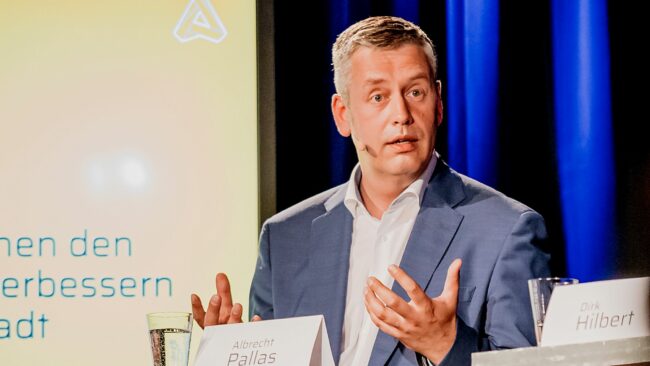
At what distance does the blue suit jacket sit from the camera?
2629mm

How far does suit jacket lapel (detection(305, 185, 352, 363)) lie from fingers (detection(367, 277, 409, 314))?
98cm

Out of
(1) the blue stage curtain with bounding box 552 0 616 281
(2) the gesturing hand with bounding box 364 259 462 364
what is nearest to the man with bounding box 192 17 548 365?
(1) the blue stage curtain with bounding box 552 0 616 281

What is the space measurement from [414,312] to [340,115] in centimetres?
145

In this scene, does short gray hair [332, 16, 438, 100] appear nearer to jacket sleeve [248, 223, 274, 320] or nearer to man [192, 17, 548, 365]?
man [192, 17, 548, 365]

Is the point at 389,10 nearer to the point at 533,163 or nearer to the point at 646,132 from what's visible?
the point at 533,163

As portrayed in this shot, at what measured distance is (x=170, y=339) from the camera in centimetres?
184

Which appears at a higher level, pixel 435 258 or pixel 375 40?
pixel 375 40

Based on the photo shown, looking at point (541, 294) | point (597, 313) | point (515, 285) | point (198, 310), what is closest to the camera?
point (597, 313)

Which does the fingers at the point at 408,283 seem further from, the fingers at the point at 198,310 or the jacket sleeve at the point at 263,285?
the jacket sleeve at the point at 263,285

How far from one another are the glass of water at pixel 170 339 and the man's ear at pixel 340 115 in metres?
1.48

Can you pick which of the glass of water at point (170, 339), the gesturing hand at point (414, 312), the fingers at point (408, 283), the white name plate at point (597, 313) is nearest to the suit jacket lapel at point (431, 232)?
the gesturing hand at point (414, 312)

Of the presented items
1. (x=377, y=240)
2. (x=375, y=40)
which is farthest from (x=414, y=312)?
(x=375, y=40)

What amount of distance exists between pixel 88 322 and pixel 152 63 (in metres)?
1.01

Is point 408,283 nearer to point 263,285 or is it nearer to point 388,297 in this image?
point 388,297
